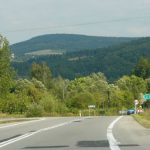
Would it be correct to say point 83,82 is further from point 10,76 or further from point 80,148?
point 80,148

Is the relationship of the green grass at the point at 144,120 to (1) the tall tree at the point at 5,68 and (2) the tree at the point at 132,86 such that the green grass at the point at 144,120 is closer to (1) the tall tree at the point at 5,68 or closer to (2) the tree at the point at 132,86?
(1) the tall tree at the point at 5,68

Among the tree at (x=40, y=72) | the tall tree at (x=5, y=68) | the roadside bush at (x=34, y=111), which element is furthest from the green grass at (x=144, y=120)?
the tree at (x=40, y=72)

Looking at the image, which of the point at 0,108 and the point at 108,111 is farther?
the point at 108,111

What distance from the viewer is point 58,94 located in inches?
6698

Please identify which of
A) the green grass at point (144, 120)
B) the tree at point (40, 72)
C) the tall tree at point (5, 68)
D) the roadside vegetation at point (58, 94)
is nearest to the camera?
the green grass at point (144, 120)

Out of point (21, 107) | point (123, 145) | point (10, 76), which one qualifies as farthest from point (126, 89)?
point (123, 145)

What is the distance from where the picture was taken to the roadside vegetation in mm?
105062

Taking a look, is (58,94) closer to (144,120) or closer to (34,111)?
(34,111)

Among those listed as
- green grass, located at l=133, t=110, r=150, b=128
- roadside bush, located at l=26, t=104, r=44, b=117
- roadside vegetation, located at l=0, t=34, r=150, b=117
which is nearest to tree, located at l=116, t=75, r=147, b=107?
roadside vegetation, located at l=0, t=34, r=150, b=117

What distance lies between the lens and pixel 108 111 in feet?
464

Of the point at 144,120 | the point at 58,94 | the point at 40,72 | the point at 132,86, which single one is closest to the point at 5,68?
the point at 144,120

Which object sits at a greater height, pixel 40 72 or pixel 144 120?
pixel 40 72

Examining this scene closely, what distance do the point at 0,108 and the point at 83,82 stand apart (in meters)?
71.3

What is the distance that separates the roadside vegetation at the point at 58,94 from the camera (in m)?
105
